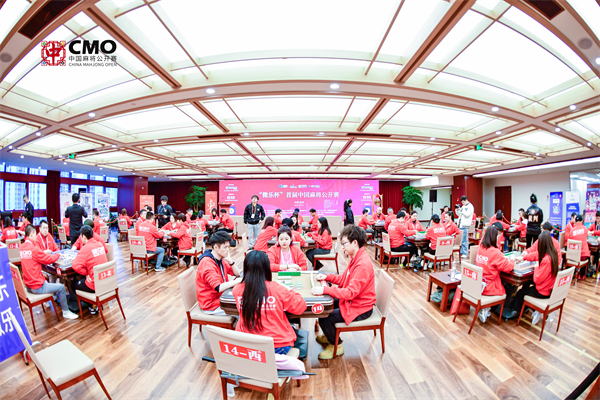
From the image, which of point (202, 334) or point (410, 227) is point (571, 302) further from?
point (202, 334)

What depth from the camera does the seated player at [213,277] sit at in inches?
91.7

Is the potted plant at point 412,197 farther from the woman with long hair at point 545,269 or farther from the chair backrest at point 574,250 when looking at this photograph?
the woman with long hair at point 545,269

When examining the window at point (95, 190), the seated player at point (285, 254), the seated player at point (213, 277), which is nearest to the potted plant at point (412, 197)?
the seated player at point (285, 254)

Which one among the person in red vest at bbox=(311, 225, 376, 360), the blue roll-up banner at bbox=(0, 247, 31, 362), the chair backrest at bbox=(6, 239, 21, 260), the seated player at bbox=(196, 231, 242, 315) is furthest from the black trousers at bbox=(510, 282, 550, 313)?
the chair backrest at bbox=(6, 239, 21, 260)

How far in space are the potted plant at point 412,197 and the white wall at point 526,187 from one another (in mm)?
3364

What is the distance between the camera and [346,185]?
451 inches

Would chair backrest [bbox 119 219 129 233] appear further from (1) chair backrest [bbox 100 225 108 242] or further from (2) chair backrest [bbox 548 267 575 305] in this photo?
(2) chair backrest [bbox 548 267 575 305]

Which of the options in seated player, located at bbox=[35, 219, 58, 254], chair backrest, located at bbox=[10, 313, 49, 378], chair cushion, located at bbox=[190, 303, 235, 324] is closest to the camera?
chair backrest, located at bbox=[10, 313, 49, 378]

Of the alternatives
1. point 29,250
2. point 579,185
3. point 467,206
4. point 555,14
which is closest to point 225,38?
point 555,14

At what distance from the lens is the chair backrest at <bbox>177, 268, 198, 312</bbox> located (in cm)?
251

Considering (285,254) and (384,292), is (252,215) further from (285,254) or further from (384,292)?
(384,292)

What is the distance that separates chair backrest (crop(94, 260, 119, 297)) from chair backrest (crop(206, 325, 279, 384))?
7.48 ft

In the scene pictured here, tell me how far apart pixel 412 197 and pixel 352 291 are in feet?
41.6

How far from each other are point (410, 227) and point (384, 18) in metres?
4.86
